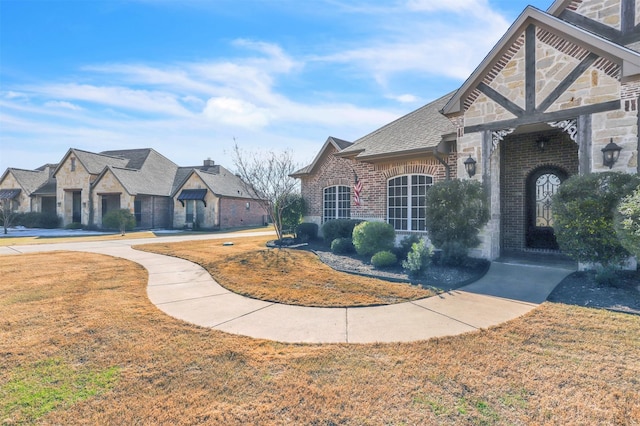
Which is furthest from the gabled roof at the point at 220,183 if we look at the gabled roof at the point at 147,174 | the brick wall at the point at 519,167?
the brick wall at the point at 519,167

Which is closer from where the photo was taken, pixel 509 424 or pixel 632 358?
pixel 509 424

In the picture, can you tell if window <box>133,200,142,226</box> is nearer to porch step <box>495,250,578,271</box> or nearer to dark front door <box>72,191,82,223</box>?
dark front door <box>72,191,82,223</box>

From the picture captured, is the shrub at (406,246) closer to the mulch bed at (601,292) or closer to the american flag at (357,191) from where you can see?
the mulch bed at (601,292)

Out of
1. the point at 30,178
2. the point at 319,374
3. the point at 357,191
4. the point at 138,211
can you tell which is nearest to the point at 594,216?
the point at 319,374

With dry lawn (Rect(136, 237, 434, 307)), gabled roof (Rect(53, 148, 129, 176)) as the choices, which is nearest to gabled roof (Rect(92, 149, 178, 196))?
gabled roof (Rect(53, 148, 129, 176))

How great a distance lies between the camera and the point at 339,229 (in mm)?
12812

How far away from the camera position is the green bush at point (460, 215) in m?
8.32

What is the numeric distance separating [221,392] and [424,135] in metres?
10.7

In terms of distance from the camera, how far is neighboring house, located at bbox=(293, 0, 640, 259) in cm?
706

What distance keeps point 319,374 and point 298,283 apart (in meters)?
3.91

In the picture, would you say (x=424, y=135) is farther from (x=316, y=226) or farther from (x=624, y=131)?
(x=316, y=226)

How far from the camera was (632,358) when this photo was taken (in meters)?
3.54

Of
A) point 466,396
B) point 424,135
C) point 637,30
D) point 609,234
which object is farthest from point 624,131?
point 466,396

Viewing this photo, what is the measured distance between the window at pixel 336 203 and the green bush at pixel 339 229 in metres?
1.37
